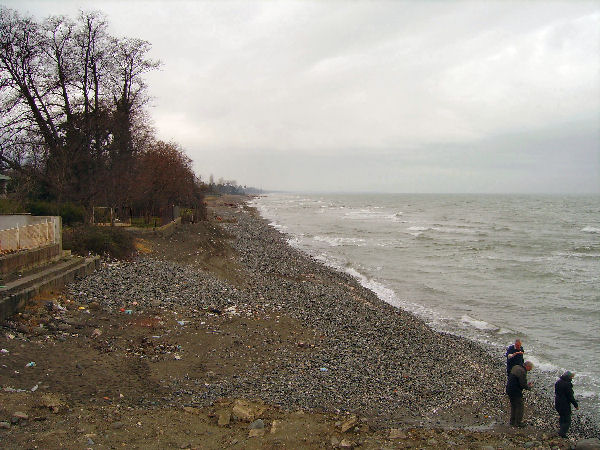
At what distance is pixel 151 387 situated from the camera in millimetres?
8516

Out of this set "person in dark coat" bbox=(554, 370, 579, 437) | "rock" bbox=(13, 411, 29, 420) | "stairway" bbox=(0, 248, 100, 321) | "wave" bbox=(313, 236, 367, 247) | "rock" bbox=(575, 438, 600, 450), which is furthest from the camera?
"wave" bbox=(313, 236, 367, 247)

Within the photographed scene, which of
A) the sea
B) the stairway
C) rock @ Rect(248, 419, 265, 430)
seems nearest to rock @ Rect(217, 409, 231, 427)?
rock @ Rect(248, 419, 265, 430)

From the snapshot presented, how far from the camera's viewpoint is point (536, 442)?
27.7 feet

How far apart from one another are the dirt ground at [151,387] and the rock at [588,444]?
38cm

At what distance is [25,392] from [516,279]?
958 inches

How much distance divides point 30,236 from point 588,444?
1525 centimetres

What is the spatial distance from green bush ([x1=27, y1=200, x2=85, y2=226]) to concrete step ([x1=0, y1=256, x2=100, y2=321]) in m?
6.02

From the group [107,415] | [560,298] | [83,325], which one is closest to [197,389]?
[107,415]

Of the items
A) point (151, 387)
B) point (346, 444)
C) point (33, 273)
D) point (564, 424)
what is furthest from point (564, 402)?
point (33, 273)

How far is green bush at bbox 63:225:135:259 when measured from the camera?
706 inches

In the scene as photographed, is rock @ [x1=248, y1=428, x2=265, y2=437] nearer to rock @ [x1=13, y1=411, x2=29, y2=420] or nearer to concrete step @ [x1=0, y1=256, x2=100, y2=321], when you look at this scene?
rock @ [x1=13, y1=411, x2=29, y2=420]

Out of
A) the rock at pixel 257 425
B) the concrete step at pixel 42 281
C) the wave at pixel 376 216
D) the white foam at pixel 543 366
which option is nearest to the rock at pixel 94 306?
the concrete step at pixel 42 281

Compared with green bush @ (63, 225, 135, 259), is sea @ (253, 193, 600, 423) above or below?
below

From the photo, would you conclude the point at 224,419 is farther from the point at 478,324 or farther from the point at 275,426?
the point at 478,324
